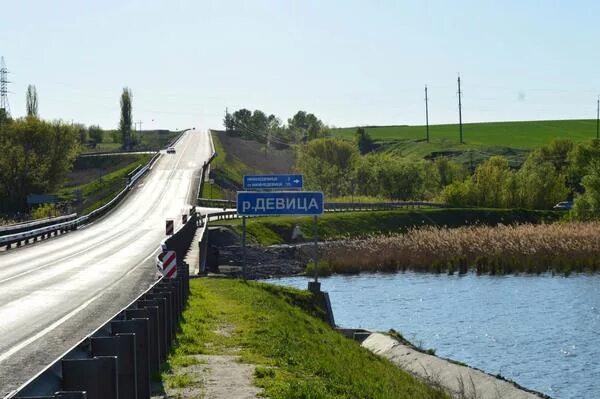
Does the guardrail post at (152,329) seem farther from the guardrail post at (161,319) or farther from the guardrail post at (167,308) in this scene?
the guardrail post at (167,308)

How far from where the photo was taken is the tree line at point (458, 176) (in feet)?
385

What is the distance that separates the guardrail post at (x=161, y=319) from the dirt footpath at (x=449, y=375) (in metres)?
6.03

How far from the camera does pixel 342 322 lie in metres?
41.6

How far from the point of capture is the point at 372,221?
310 feet

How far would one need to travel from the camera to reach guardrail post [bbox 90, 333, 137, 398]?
10.5m

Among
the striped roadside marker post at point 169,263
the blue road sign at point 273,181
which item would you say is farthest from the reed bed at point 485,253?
the striped roadside marker post at point 169,263

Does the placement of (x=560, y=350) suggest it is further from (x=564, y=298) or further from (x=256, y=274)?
(x=256, y=274)

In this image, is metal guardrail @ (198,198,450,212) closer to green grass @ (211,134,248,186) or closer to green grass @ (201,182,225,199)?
green grass @ (201,182,225,199)

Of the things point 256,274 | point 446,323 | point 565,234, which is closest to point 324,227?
point 256,274

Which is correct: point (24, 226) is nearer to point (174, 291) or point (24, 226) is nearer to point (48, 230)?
point (48, 230)

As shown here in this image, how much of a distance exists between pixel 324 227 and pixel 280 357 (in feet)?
232

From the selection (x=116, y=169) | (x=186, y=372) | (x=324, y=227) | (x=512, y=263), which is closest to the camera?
(x=186, y=372)

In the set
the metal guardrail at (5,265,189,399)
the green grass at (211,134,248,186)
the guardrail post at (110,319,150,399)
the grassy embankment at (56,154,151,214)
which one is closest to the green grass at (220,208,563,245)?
the grassy embankment at (56,154,151,214)

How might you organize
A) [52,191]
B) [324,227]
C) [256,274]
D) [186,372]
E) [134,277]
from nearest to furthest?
[186,372] → [134,277] → [256,274] → [324,227] → [52,191]
